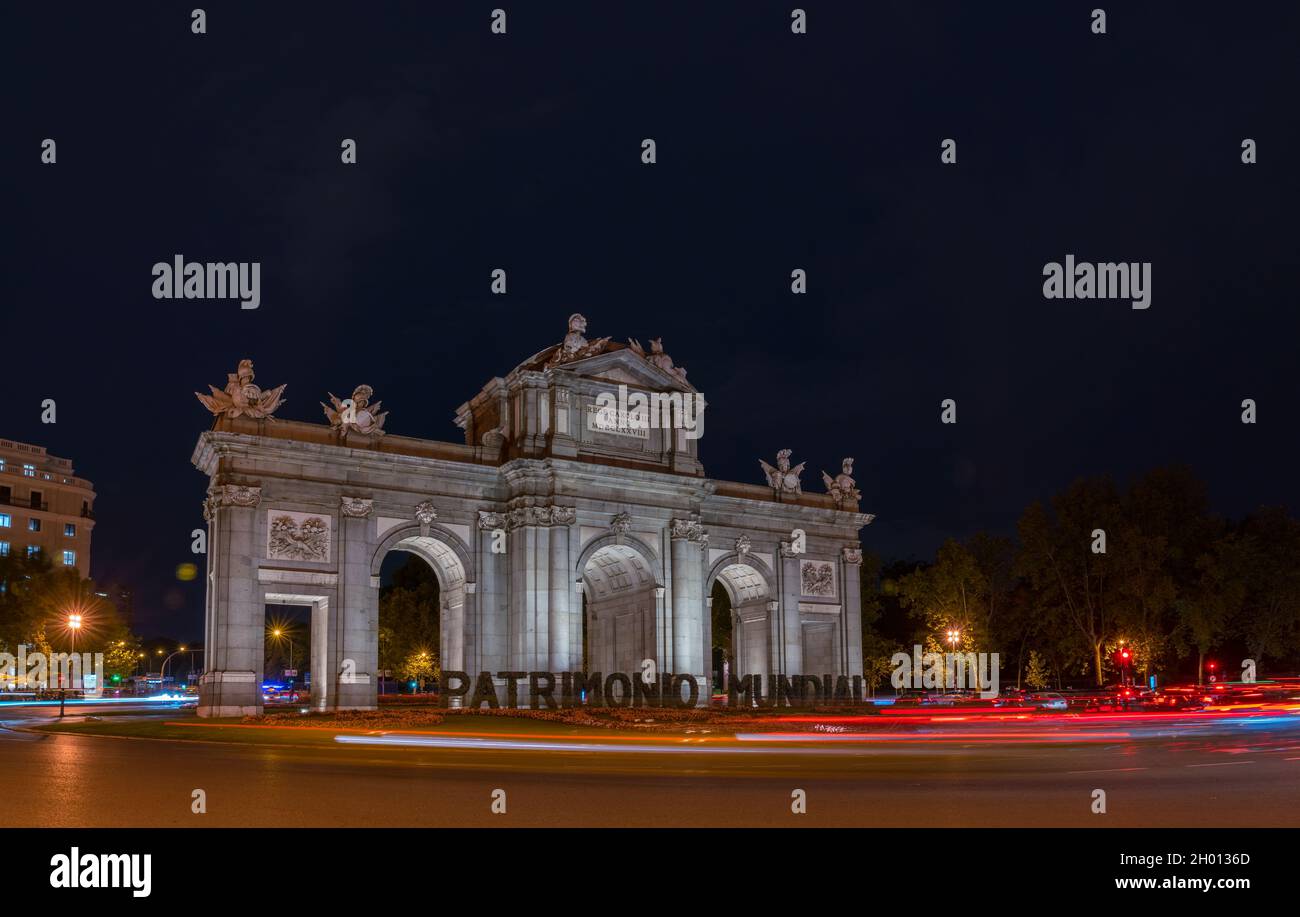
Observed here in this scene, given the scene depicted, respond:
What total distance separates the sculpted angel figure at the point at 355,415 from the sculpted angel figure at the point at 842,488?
3077 centimetres

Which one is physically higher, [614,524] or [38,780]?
[614,524]

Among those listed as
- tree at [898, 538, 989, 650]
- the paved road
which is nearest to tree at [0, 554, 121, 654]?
tree at [898, 538, 989, 650]

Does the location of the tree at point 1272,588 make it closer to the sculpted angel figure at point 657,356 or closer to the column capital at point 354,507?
the sculpted angel figure at point 657,356

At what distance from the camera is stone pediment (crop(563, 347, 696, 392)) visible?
61.6m

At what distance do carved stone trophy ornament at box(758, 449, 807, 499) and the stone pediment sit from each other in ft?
30.6

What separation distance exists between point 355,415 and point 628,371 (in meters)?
15.7

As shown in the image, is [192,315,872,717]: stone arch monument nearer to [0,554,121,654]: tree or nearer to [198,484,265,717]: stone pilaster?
[198,484,265,717]: stone pilaster

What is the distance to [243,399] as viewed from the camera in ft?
174

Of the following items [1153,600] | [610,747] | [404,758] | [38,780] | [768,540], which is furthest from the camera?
[1153,600]

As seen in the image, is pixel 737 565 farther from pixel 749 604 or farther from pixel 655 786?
pixel 655 786
